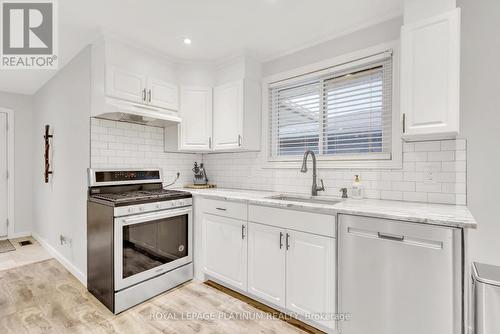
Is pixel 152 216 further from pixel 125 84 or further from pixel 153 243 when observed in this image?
pixel 125 84

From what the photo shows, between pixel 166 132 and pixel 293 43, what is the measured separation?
183cm

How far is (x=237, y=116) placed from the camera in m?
2.82

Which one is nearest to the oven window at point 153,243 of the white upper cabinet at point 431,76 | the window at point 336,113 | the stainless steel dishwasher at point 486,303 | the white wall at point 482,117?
the window at point 336,113

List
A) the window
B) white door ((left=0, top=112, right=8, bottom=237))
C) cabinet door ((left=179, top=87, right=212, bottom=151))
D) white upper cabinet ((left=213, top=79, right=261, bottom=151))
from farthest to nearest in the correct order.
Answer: white door ((left=0, top=112, right=8, bottom=237)) < cabinet door ((left=179, top=87, right=212, bottom=151)) < white upper cabinet ((left=213, top=79, right=261, bottom=151)) < the window

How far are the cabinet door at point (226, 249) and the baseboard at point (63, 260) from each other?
1302mm

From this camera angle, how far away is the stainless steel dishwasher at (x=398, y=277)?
133 centimetres

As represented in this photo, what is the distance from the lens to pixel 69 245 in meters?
2.86

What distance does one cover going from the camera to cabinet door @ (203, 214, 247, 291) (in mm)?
2264

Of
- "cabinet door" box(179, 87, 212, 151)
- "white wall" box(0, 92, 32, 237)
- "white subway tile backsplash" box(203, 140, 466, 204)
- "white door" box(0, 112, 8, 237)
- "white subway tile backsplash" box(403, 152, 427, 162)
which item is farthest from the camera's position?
"white wall" box(0, 92, 32, 237)

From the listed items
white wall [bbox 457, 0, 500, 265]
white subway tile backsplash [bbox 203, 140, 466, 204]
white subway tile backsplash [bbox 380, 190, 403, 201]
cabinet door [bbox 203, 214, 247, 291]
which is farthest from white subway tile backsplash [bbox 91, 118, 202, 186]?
white wall [bbox 457, 0, 500, 265]

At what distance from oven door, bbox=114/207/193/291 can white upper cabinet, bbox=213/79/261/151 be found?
91 cm

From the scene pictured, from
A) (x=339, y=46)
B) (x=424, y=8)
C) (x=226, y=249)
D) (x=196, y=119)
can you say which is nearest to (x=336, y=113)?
(x=339, y=46)

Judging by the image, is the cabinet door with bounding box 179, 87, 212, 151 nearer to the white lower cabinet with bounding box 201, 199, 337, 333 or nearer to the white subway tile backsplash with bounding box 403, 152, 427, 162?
the white lower cabinet with bounding box 201, 199, 337, 333

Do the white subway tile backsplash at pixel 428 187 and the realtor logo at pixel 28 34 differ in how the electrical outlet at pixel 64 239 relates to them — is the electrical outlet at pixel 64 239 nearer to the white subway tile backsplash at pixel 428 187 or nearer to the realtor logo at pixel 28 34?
the realtor logo at pixel 28 34
